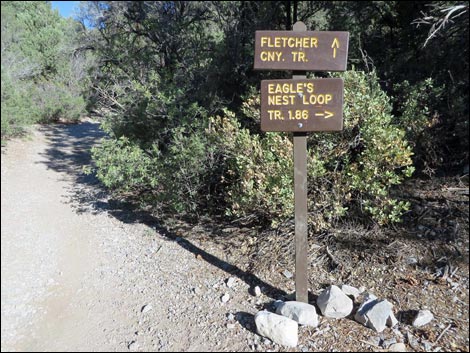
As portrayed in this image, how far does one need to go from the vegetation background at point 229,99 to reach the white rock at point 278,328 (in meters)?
1.50

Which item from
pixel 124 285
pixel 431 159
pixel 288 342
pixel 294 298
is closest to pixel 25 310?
pixel 124 285

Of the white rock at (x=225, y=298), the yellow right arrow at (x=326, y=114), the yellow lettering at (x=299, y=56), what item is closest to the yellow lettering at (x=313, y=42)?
the yellow lettering at (x=299, y=56)

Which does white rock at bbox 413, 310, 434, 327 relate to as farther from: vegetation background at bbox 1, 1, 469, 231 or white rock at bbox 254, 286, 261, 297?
white rock at bbox 254, 286, 261, 297

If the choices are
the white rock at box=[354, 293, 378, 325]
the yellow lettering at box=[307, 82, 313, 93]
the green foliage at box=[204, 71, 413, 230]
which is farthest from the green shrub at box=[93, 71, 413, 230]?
the yellow lettering at box=[307, 82, 313, 93]

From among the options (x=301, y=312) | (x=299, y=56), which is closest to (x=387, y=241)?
(x=301, y=312)

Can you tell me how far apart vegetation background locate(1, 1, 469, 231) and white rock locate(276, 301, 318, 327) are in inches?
50.2

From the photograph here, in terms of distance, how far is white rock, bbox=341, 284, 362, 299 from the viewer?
12.0ft

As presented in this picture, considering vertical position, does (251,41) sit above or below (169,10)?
below

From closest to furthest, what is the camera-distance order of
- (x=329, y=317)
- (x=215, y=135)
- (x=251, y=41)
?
(x=329, y=317), (x=215, y=135), (x=251, y=41)

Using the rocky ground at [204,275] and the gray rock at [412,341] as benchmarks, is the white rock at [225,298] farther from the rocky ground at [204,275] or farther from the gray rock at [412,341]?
the gray rock at [412,341]

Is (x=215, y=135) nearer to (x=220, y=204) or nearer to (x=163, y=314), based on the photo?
(x=220, y=204)

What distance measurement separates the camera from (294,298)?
3725mm

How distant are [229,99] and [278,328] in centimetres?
453

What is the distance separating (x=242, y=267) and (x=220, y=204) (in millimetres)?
1585
